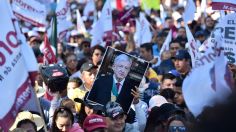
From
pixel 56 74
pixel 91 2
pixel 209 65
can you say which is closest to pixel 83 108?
pixel 56 74

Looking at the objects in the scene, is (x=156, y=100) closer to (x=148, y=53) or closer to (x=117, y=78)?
(x=117, y=78)

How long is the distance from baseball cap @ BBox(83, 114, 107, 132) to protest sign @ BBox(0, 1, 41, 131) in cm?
146

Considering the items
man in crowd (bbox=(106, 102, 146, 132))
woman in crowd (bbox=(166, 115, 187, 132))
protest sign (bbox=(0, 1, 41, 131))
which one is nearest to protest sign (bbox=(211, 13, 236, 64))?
man in crowd (bbox=(106, 102, 146, 132))

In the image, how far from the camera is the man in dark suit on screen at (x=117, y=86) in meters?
6.98

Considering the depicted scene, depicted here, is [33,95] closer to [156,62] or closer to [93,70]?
[93,70]

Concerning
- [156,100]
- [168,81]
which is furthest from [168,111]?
[168,81]

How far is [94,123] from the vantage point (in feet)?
19.6

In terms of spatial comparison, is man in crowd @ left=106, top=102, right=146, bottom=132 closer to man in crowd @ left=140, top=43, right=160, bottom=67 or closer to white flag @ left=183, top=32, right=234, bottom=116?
white flag @ left=183, top=32, right=234, bottom=116

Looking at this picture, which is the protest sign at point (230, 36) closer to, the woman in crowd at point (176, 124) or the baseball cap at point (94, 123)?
the baseball cap at point (94, 123)

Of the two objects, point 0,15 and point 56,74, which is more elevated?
point 0,15

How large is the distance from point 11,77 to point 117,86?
2.88 m

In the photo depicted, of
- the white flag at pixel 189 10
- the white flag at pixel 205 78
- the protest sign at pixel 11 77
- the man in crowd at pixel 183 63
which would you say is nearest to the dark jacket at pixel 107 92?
the man in crowd at pixel 183 63

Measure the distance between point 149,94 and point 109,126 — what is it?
1873 millimetres

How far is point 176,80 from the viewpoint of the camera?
8.35 meters
